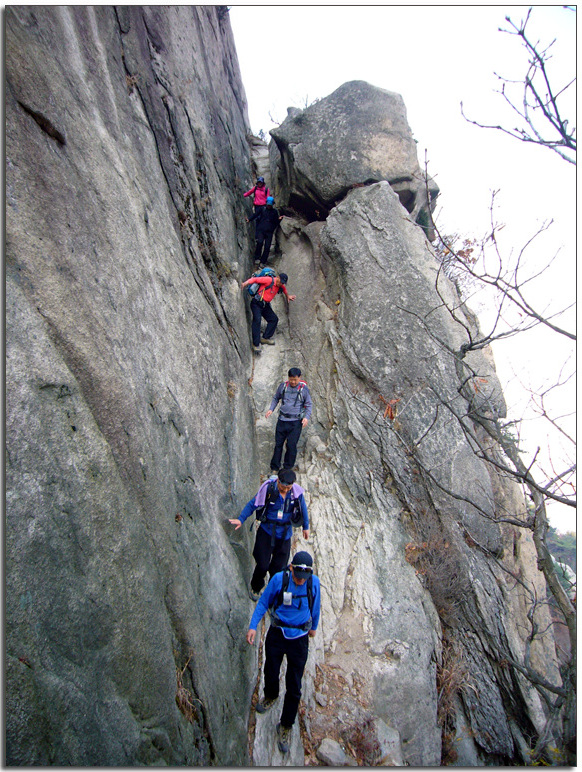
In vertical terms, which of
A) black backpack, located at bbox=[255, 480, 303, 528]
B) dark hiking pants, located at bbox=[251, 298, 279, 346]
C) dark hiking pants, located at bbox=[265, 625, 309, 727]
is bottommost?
dark hiking pants, located at bbox=[265, 625, 309, 727]

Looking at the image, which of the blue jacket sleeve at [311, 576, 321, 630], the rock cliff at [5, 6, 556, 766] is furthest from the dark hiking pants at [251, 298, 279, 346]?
the blue jacket sleeve at [311, 576, 321, 630]

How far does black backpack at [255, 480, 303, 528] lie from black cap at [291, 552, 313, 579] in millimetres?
1161

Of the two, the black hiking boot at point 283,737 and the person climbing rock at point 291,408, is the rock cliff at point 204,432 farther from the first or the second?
the person climbing rock at point 291,408

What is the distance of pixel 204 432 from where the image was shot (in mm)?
5820

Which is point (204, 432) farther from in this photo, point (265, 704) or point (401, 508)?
point (401, 508)

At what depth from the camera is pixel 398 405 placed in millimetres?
8242

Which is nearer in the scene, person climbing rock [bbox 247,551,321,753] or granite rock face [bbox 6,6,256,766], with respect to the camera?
granite rock face [bbox 6,6,256,766]

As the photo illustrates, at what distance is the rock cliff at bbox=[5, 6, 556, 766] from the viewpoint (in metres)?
2.89

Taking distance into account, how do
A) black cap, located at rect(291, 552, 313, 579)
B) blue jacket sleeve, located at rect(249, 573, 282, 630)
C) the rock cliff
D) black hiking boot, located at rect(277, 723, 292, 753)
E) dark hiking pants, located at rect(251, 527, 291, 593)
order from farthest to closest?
dark hiking pants, located at rect(251, 527, 291, 593), black hiking boot, located at rect(277, 723, 292, 753), blue jacket sleeve, located at rect(249, 573, 282, 630), black cap, located at rect(291, 552, 313, 579), the rock cliff

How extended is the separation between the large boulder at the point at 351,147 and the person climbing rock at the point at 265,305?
11.7 feet

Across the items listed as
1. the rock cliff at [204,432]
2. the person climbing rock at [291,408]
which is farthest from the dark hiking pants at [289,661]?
the person climbing rock at [291,408]

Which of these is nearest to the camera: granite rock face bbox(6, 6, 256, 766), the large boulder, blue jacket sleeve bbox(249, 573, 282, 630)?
granite rock face bbox(6, 6, 256, 766)

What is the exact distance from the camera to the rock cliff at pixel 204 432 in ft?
9.50

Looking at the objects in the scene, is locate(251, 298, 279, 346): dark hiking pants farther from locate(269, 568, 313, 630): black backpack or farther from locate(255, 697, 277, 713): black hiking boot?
locate(255, 697, 277, 713): black hiking boot
